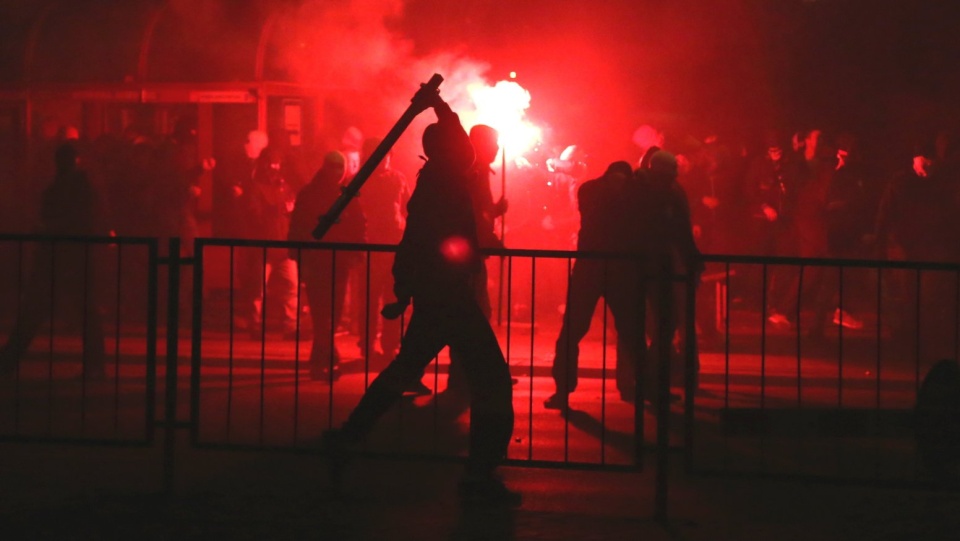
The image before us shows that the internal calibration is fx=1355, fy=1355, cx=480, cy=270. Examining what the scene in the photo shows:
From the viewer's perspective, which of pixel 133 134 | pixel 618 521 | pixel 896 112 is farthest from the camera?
pixel 896 112

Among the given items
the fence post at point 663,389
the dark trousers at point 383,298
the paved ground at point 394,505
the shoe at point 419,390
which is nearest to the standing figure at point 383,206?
the dark trousers at point 383,298

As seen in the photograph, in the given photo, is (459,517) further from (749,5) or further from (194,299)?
(749,5)

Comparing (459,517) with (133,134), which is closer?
(459,517)

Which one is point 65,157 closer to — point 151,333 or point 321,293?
point 321,293

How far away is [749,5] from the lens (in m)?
21.5

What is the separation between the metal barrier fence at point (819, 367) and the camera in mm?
7246

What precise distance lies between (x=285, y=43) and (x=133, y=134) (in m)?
2.19

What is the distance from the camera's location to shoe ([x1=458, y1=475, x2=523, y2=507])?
20.6ft

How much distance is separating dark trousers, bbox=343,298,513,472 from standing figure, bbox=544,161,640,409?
3.09 metres

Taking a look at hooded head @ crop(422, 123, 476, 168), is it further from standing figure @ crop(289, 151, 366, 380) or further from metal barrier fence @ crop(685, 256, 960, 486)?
standing figure @ crop(289, 151, 366, 380)

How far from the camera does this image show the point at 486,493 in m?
6.29

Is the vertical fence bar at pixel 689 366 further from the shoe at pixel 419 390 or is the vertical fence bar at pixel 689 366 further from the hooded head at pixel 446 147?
the shoe at pixel 419 390

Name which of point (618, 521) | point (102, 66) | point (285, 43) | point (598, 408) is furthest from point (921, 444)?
point (102, 66)

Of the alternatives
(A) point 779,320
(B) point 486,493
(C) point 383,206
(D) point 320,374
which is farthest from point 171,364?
(A) point 779,320
